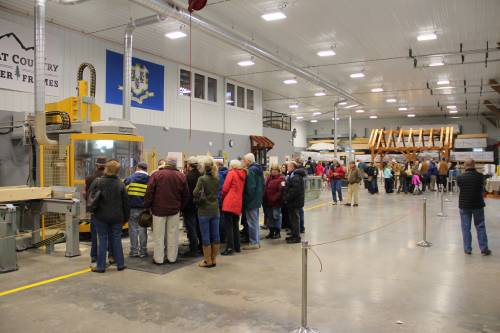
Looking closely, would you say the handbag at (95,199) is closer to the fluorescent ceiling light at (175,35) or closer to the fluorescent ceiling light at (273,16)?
the fluorescent ceiling light at (273,16)

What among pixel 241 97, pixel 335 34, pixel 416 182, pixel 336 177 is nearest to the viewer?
pixel 335 34

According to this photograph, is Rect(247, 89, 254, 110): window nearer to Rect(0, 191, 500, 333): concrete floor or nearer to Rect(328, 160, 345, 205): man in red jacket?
Rect(328, 160, 345, 205): man in red jacket

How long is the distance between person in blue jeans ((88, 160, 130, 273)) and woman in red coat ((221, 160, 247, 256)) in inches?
64.9

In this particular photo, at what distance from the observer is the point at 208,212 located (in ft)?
20.6

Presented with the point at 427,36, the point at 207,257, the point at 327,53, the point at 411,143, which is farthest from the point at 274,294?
the point at 411,143

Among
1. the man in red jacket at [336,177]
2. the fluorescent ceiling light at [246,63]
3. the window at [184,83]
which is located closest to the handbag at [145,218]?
the man in red jacket at [336,177]

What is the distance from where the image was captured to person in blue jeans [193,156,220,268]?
245 inches

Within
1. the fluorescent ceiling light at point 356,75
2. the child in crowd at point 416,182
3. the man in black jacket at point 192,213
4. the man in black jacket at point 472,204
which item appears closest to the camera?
the man in black jacket at point 192,213

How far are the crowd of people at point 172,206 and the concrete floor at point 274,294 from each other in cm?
38

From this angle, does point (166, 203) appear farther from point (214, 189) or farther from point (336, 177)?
point (336, 177)

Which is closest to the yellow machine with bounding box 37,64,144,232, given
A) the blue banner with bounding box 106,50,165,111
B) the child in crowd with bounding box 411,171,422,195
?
the blue banner with bounding box 106,50,165,111

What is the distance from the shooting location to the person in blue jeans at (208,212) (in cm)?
623

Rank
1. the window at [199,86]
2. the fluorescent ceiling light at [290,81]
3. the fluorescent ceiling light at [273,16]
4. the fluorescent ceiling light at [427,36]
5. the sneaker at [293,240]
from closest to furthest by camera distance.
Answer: the sneaker at [293,240] < the fluorescent ceiling light at [273,16] < the fluorescent ceiling light at [427,36] < the window at [199,86] < the fluorescent ceiling light at [290,81]

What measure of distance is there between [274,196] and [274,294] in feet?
11.1
